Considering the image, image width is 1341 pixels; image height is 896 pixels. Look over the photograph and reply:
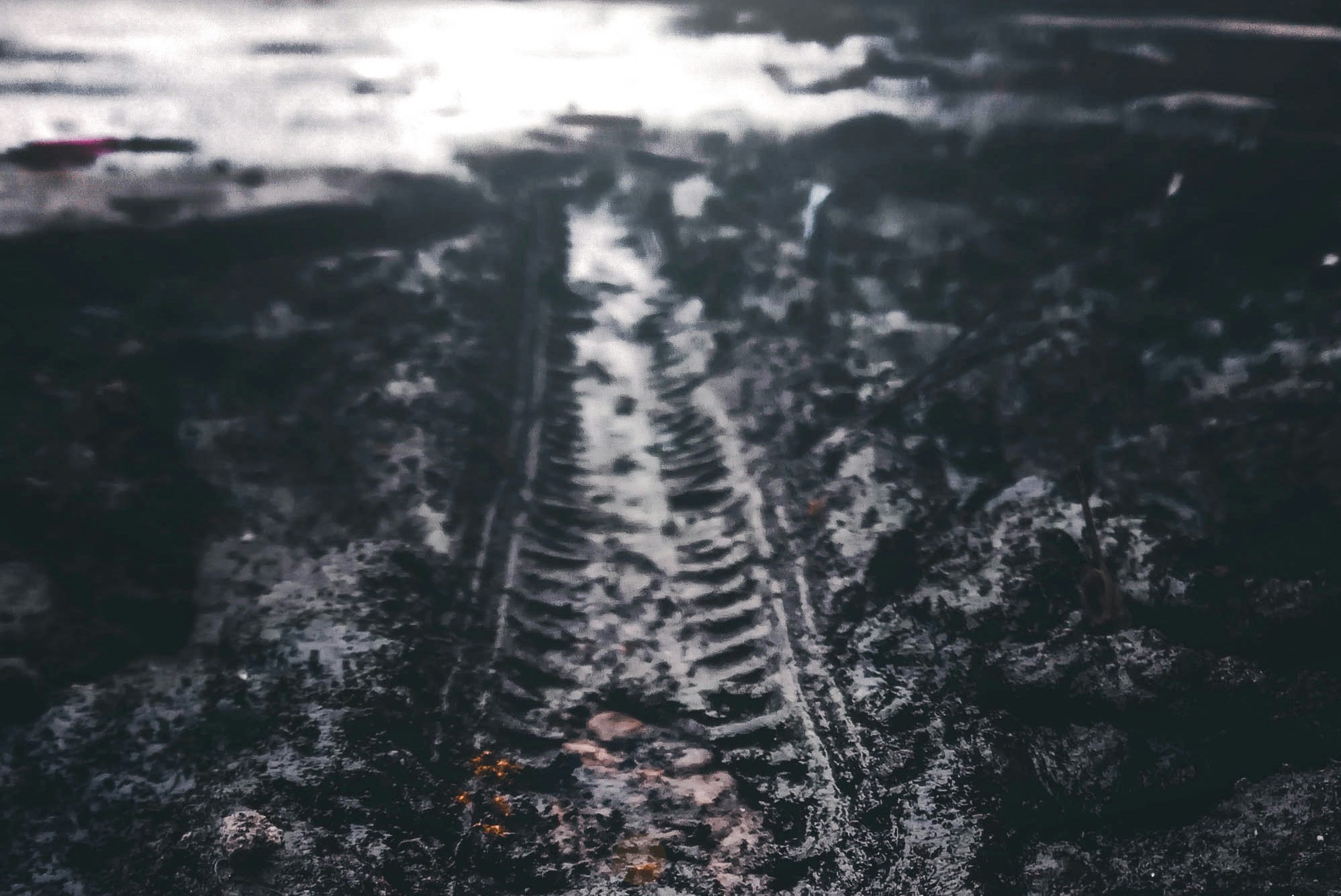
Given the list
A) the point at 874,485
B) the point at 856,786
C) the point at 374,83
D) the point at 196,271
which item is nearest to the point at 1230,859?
the point at 856,786

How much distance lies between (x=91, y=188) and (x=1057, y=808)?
15.4ft

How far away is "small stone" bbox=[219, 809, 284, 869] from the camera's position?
1.92 metres

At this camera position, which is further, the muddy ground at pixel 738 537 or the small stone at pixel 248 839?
the muddy ground at pixel 738 537

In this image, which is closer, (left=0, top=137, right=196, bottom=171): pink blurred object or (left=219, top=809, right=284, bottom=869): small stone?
(left=219, top=809, right=284, bottom=869): small stone

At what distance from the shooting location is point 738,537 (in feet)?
10.5

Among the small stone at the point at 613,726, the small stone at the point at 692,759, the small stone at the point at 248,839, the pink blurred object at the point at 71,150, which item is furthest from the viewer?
the pink blurred object at the point at 71,150

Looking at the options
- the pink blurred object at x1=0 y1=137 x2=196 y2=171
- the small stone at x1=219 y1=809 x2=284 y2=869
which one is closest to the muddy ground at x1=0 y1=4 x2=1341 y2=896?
the small stone at x1=219 y1=809 x2=284 y2=869

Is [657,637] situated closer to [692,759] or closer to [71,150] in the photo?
[692,759]

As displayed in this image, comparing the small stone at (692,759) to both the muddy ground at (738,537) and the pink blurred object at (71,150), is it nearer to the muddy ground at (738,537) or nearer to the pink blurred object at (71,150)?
the muddy ground at (738,537)

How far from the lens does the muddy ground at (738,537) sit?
6.83 feet

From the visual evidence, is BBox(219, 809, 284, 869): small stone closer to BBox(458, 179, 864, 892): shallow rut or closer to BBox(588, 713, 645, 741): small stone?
BBox(458, 179, 864, 892): shallow rut

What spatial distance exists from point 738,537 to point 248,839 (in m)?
2.01

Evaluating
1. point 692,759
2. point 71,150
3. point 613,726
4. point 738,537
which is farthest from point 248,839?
point 71,150

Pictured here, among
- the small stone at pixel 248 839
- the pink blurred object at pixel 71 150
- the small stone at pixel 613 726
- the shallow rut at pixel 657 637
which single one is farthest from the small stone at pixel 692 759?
the pink blurred object at pixel 71 150
